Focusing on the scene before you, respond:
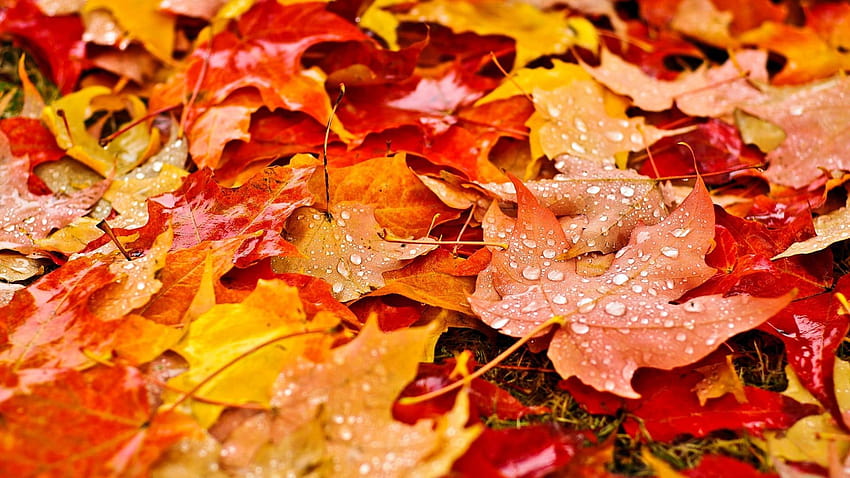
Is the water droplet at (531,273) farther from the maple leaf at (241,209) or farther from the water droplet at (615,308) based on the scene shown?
the maple leaf at (241,209)

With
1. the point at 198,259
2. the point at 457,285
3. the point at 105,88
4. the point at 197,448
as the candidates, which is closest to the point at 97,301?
the point at 198,259

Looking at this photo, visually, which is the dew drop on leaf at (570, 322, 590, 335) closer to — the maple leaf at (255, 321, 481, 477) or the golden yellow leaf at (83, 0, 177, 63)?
the maple leaf at (255, 321, 481, 477)

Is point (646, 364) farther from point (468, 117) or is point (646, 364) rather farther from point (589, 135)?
point (468, 117)

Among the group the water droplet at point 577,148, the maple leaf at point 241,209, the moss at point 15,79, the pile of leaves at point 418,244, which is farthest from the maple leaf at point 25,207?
the water droplet at point 577,148

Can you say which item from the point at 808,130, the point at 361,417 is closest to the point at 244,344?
the point at 361,417

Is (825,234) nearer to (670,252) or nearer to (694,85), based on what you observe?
(670,252)
